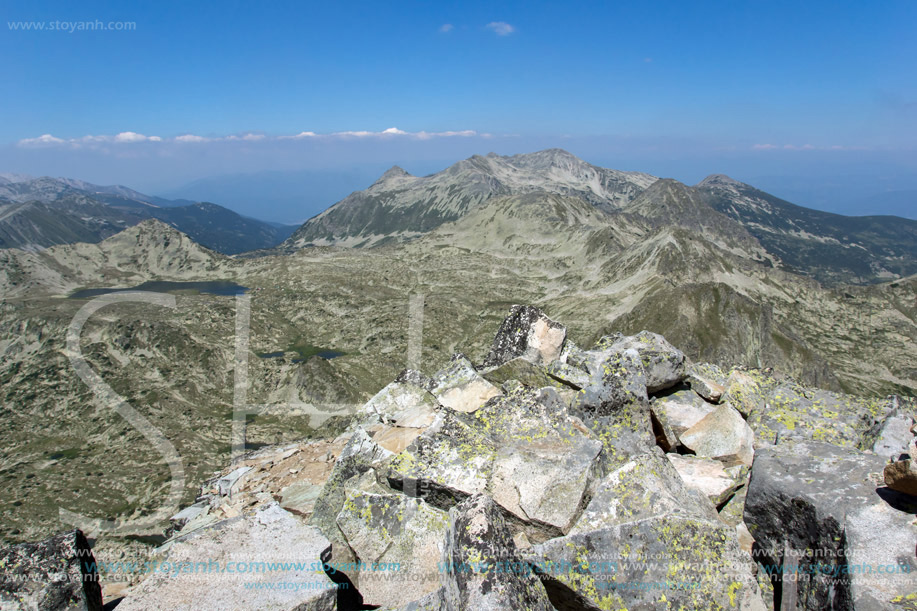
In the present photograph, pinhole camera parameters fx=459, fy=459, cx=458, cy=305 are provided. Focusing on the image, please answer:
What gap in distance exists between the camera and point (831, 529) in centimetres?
719

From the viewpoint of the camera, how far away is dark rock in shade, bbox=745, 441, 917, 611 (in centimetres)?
639

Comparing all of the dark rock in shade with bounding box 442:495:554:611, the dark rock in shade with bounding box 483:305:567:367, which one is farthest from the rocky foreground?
the dark rock in shade with bounding box 483:305:567:367

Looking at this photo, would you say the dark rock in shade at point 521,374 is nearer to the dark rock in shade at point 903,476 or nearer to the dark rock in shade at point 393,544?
the dark rock in shade at point 393,544

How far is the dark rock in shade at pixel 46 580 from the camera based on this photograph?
816cm

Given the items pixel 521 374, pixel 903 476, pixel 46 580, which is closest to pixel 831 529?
pixel 903 476

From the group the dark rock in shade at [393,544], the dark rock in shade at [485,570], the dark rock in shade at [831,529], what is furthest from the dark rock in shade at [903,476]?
the dark rock in shade at [393,544]

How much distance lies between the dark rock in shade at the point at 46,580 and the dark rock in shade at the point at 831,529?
1205cm

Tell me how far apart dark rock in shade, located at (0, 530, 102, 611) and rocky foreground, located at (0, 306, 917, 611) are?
0.03 metres

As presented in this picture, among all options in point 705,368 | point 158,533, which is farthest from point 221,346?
point 705,368

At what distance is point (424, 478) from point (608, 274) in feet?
625

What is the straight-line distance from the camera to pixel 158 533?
55.3 metres

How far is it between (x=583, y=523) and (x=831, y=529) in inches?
148

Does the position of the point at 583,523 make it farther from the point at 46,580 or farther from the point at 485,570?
the point at 46,580

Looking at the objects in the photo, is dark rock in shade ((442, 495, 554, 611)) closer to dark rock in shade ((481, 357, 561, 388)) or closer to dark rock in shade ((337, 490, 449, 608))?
dark rock in shade ((337, 490, 449, 608))
